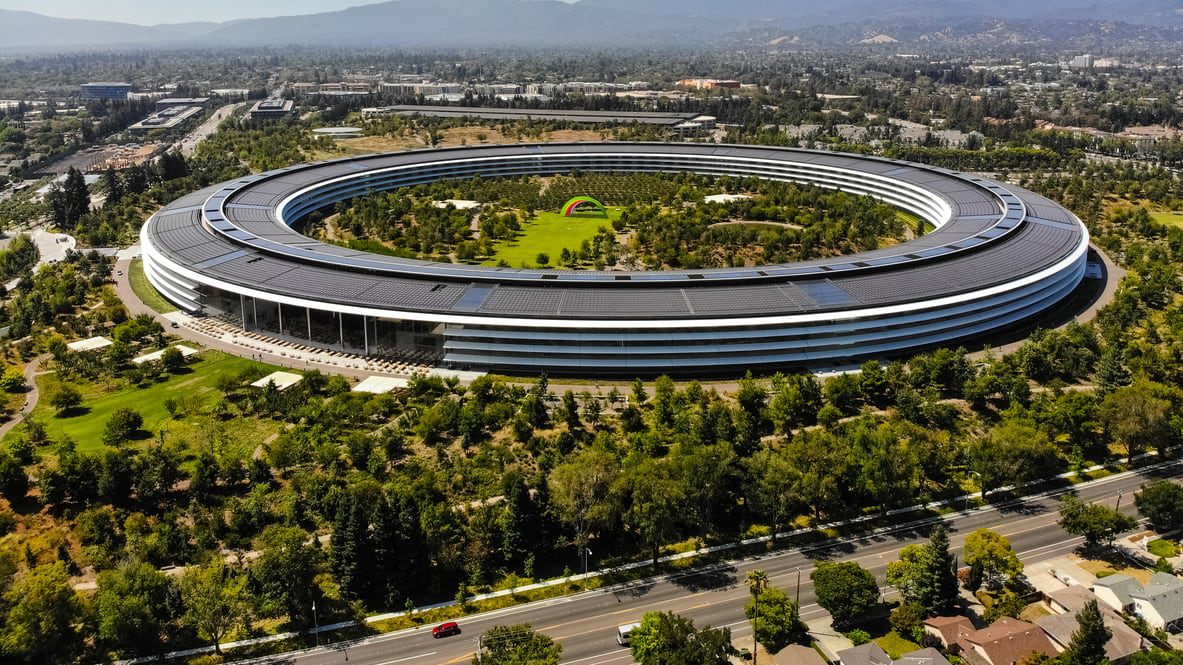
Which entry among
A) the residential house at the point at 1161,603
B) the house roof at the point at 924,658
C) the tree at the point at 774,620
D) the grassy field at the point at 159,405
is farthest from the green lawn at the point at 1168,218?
the grassy field at the point at 159,405

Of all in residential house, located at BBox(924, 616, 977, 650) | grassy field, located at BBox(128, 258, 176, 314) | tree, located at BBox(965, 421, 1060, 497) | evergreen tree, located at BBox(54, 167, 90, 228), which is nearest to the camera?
residential house, located at BBox(924, 616, 977, 650)

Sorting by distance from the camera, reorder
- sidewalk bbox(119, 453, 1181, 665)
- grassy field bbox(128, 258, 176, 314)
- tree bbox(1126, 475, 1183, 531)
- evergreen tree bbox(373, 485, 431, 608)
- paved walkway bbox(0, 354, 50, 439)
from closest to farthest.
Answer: sidewalk bbox(119, 453, 1181, 665) → evergreen tree bbox(373, 485, 431, 608) → tree bbox(1126, 475, 1183, 531) → paved walkway bbox(0, 354, 50, 439) → grassy field bbox(128, 258, 176, 314)

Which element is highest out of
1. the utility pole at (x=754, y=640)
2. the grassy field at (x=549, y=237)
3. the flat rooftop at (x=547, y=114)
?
the flat rooftop at (x=547, y=114)

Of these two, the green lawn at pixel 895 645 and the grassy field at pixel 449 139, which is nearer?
the green lawn at pixel 895 645

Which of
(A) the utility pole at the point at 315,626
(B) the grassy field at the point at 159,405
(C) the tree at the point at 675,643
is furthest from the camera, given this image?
(B) the grassy field at the point at 159,405

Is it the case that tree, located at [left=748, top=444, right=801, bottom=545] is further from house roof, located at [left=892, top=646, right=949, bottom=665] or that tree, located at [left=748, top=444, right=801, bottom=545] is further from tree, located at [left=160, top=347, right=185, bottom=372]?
tree, located at [left=160, top=347, right=185, bottom=372]

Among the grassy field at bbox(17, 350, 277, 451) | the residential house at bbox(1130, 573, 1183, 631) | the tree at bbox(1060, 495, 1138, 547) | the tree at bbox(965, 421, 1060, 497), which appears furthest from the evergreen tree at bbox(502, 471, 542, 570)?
the residential house at bbox(1130, 573, 1183, 631)

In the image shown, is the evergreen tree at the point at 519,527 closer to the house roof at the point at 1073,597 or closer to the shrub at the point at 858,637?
the shrub at the point at 858,637

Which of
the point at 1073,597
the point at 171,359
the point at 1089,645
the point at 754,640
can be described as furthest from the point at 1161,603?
the point at 171,359
